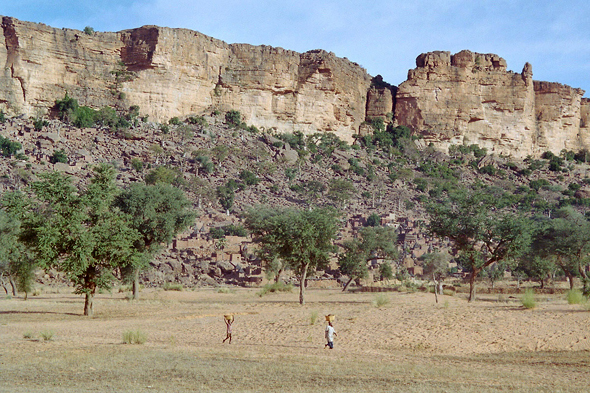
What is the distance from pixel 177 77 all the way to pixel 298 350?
7056 cm

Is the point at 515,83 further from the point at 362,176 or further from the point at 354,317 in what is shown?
the point at 354,317

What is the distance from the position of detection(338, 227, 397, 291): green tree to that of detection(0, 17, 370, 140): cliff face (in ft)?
144

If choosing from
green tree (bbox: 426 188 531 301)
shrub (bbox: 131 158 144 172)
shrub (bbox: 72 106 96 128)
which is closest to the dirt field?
green tree (bbox: 426 188 531 301)

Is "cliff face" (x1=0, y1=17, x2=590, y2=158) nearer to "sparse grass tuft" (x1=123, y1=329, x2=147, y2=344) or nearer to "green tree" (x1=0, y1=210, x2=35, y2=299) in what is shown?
"green tree" (x1=0, y1=210, x2=35, y2=299)

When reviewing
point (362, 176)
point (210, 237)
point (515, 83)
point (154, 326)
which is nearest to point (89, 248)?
point (154, 326)

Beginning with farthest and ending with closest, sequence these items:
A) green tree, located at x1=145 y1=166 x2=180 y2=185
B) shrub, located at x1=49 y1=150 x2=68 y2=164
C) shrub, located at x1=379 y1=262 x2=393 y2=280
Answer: shrub, located at x1=49 y1=150 x2=68 y2=164 → green tree, located at x1=145 y1=166 x2=180 y2=185 → shrub, located at x1=379 y1=262 x2=393 y2=280

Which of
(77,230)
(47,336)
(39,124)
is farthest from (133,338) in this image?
(39,124)

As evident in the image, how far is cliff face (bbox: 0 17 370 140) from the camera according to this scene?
247 ft

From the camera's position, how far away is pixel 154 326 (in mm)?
20438

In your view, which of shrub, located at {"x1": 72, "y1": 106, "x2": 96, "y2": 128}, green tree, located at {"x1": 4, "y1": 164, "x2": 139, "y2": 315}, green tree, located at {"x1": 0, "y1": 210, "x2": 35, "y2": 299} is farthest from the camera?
shrub, located at {"x1": 72, "y1": 106, "x2": 96, "y2": 128}

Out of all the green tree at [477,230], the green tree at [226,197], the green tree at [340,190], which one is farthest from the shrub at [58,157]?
the green tree at [477,230]

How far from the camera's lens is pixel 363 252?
41.4 meters

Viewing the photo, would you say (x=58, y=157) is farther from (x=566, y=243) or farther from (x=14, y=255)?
(x=566, y=243)

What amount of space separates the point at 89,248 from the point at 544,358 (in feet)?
44.0
